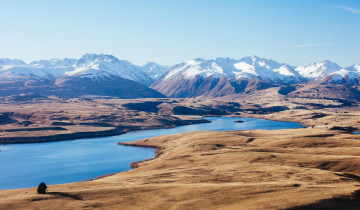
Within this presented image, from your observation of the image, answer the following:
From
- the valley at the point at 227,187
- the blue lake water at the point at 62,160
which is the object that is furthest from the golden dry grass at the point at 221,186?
the blue lake water at the point at 62,160

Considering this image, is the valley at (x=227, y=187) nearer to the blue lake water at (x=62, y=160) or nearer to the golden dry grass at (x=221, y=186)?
the golden dry grass at (x=221, y=186)

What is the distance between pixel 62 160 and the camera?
471 feet

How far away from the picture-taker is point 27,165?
13388cm

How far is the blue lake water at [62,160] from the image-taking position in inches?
4405

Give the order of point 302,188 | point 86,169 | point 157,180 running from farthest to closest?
1. point 86,169
2. point 157,180
3. point 302,188

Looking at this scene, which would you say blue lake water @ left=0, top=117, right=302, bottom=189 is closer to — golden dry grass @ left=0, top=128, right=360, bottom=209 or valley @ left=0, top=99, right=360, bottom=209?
valley @ left=0, top=99, right=360, bottom=209

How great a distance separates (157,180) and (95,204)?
66.9 feet

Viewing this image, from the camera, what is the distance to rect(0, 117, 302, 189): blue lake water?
112m

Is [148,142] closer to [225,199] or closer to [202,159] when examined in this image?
[202,159]

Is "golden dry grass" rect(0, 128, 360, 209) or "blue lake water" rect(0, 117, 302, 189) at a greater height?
"golden dry grass" rect(0, 128, 360, 209)

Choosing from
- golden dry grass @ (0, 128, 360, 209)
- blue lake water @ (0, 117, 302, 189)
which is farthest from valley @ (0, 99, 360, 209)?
blue lake water @ (0, 117, 302, 189)

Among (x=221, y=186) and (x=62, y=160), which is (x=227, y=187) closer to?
(x=221, y=186)

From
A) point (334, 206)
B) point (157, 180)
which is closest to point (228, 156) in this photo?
point (157, 180)

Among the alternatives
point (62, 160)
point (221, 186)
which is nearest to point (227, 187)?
point (221, 186)
